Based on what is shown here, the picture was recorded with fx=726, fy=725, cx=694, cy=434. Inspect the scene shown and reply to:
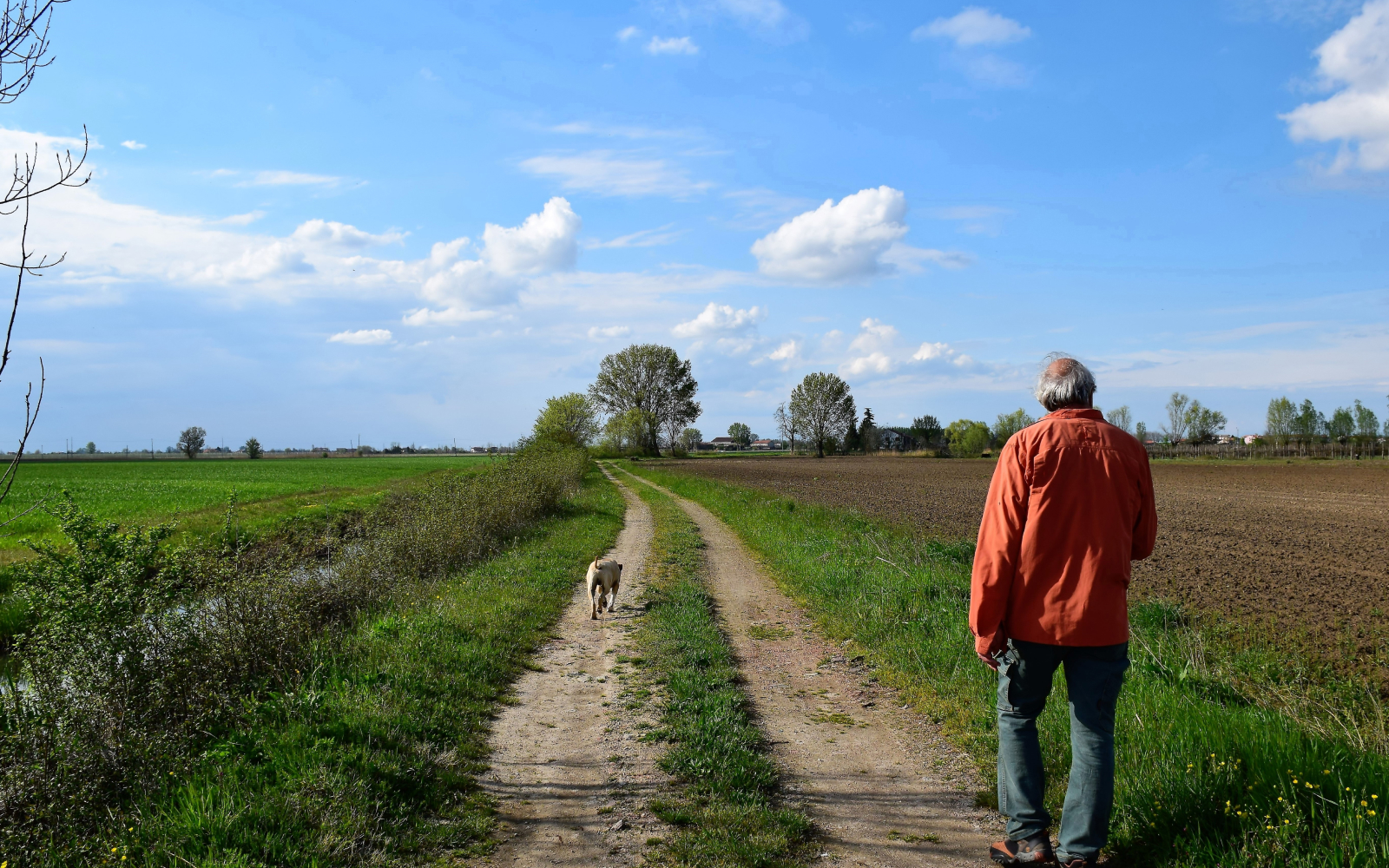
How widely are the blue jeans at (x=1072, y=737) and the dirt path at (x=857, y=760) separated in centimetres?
43

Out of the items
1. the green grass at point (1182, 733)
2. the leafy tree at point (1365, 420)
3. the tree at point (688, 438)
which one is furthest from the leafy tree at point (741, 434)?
the green grass at point (1182, 733)

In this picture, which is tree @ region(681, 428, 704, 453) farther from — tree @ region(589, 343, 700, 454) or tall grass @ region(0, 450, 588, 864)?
tall grass @ region(0, 450, 588, 864)

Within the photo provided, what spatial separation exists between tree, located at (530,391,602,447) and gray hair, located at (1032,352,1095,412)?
5197 centimetres

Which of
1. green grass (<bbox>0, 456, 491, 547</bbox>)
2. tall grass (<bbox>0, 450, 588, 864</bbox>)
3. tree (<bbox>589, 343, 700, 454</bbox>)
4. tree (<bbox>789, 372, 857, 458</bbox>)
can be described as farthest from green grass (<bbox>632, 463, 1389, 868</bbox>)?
tree (<bbox>789, 372, 857, 458</bbox>)

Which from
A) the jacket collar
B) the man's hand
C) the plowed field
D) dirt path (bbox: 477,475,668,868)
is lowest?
the plowed field

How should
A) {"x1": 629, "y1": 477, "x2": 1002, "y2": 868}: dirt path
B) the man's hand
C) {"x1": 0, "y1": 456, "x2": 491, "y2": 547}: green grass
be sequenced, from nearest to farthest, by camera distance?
1. the man's hand
2. {"x1": 629, "y1": 477, "x2": 1002, "y2": 868}: dirt path
3. {"x1": 0, "y1": 456, "x2": 491, "y2": 547}: green grass

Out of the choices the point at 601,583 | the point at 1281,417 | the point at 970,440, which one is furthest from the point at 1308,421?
the point at 601,583

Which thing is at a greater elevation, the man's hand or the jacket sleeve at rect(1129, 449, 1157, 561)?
the jacket sleeve at rect(1129, 449, 1157, 561)

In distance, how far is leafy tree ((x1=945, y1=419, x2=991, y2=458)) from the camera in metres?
106

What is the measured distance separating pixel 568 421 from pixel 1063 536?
60.3m

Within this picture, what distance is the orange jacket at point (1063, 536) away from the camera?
3436mm

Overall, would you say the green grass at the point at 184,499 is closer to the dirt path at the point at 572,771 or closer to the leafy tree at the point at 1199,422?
the dirt path at the point at 572,771

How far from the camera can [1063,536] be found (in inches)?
138

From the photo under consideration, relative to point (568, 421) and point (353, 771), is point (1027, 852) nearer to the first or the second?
point (353, 771)
